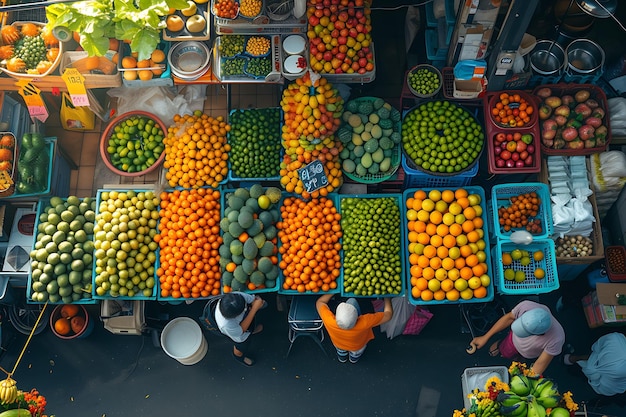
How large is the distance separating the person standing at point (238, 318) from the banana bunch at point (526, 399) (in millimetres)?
2136

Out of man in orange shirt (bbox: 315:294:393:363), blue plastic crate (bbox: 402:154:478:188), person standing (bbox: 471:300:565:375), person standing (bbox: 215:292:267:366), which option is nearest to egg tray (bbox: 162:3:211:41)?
blue plastic crate (bbox: 402:154:478:188)

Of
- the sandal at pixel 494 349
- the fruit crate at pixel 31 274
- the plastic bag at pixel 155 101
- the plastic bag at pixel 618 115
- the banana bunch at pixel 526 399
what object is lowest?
the sandal at pixel 494 349

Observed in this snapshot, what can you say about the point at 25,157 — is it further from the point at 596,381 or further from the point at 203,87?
the point at 596,381

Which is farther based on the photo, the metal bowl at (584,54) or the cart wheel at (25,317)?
the cart wheel at (25,317)

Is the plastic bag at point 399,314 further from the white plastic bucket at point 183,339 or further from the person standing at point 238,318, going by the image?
the white plastic bucket at point 183,339

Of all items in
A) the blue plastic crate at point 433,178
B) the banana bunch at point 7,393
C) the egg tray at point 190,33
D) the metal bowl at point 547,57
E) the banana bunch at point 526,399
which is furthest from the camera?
the metal bowl at point 547,57

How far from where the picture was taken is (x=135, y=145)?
17.1 feet

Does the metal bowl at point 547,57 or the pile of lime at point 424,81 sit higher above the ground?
the metal bowl at point 547,57

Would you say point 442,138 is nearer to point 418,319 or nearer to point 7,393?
point 418,319

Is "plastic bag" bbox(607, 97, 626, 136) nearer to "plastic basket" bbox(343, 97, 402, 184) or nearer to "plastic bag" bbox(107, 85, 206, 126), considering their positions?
"plastic basket" bbox(343, 97, 402, 184)

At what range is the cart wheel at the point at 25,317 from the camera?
535 centimetres

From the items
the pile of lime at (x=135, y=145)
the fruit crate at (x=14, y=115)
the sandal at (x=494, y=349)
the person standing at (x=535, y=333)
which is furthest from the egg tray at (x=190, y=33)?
the sandal at (x=494, y=349)

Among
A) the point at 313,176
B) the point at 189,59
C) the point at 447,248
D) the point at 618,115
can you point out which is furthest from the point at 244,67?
the point at 618,115

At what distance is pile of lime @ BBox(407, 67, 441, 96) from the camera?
504 centimetres
